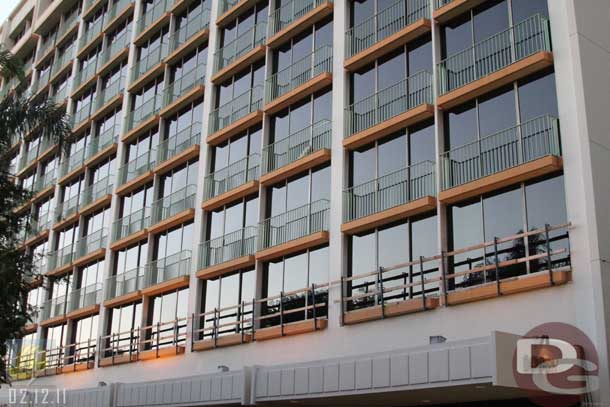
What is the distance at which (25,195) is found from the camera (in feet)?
81.9

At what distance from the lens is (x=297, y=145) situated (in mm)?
32375

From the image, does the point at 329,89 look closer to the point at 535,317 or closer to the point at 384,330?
the point at 384,330

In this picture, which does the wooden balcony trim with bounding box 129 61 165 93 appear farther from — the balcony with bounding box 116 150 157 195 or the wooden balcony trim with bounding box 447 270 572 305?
the wooden balcony trim with bounding box 447 270 572 305

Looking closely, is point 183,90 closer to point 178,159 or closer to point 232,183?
point 178,159

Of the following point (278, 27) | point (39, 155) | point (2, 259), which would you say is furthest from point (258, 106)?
point (39, 155)

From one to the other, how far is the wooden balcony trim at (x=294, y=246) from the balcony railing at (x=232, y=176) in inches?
151

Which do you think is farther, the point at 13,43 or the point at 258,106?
the point at 13,43

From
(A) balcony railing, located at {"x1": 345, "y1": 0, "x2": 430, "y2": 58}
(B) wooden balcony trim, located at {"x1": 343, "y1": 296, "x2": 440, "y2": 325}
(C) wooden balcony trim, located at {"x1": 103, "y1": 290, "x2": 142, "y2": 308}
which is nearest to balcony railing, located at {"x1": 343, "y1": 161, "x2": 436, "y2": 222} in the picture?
(B) wooden balcony trim, located at {"x1": 343, "y1": 296, "x2": 440, "y2": 325}

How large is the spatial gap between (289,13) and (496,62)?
12.4 meters

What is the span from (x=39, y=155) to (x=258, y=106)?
85.0 feet

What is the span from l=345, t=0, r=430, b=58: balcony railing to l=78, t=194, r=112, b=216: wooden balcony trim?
62.9ft

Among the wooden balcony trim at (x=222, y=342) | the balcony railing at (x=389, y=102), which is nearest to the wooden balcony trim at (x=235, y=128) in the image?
the balcony railing at (x=389, y=102)

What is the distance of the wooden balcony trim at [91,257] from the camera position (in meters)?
43.6

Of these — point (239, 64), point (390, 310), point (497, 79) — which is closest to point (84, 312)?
point (239, 64)
